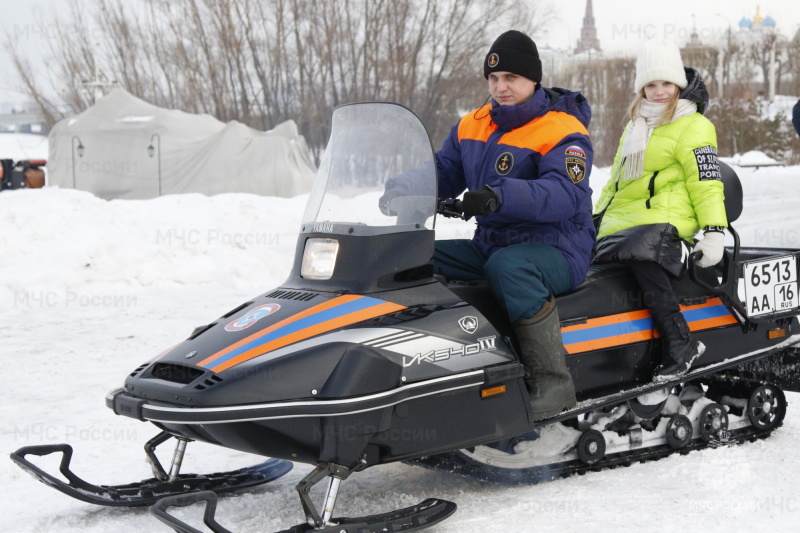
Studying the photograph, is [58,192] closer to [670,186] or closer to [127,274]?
[127,274]

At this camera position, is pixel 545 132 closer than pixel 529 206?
No

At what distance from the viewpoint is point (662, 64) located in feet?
13.6

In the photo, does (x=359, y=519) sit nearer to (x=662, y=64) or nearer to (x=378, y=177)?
(x=378, y=177)

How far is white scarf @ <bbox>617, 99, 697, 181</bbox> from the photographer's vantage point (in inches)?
164

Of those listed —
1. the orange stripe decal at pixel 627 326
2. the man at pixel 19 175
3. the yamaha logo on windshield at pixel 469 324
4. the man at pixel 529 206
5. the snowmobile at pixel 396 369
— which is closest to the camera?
the snowmobile at pixel 396 369

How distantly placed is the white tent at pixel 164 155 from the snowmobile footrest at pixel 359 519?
14.4 meters

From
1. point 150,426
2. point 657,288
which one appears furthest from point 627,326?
point 150,426

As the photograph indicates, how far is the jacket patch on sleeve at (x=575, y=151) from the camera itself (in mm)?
3510

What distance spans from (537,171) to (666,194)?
0.84 meters

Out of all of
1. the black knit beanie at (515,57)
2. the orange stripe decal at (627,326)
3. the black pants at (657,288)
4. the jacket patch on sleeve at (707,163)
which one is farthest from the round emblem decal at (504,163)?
the jacket patch on sleeve at (707,163)

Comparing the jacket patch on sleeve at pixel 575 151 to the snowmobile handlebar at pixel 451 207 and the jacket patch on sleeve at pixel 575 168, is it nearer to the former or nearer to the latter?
the jacket patch on sleeve at pixel 575 168

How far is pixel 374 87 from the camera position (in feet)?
85.4

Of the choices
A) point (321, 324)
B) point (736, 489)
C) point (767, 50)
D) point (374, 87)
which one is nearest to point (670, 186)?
point (736, 489)

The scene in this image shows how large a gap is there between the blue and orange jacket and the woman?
1.29ft
